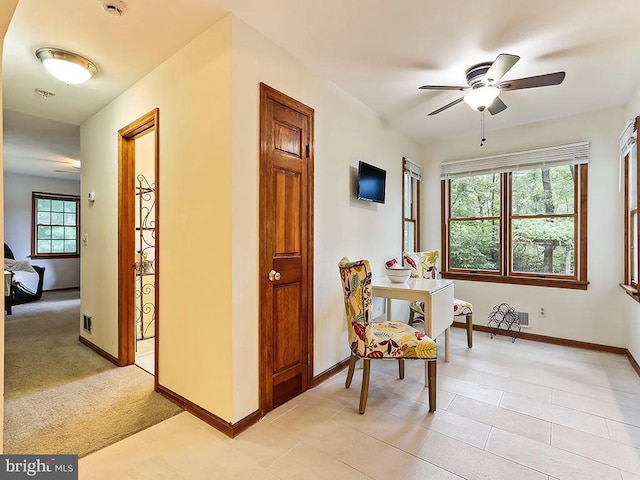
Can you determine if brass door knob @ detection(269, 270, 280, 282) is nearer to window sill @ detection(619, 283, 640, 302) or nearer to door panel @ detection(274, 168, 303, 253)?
door panel @ detection(274, 168, 303, 253)

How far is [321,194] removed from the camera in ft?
8.85

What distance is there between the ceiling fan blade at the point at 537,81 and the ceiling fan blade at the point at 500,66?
4.6 inches

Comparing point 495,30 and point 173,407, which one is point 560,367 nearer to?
point 495,30

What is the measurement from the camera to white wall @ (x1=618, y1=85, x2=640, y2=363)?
2.84 metres

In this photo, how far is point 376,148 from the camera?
349 cm

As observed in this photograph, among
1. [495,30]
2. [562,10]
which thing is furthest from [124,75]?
[562,10]

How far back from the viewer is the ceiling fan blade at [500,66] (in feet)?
6.46

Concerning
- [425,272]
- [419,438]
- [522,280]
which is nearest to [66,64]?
[419,438]

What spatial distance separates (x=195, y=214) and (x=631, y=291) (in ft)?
12.2

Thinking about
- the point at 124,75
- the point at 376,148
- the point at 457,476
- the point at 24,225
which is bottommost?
the point at 457,476

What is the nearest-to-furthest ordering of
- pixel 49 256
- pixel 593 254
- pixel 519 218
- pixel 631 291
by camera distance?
1. pixel 631 291
2. pixel 593 254
3. pixel 519 218
4. pixel 49 256

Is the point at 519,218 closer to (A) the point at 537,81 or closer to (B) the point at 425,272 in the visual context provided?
(B) the point at 425,272

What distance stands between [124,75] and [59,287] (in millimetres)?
6533

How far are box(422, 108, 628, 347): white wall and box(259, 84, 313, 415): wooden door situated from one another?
281 cm
